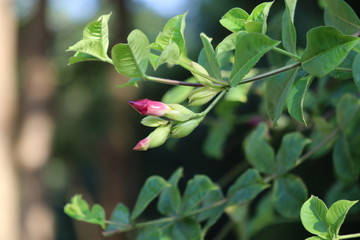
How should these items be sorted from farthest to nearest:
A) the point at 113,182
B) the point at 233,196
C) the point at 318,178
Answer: the point at 113,182 < the point at 318,178 < the point at 233,196

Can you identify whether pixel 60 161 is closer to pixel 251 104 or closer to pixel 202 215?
pixel 251 104

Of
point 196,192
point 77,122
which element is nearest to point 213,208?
point 196,192

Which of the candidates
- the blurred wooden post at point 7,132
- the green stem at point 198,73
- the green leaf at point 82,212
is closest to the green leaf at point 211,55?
the green stem at point 198,73

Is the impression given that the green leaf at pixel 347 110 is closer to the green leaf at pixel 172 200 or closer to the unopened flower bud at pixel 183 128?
the green leaf at pixel 172 200

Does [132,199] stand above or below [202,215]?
below

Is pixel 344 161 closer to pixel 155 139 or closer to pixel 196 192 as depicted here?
pixel 196 192

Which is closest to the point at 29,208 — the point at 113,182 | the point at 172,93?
the point at 113,182
